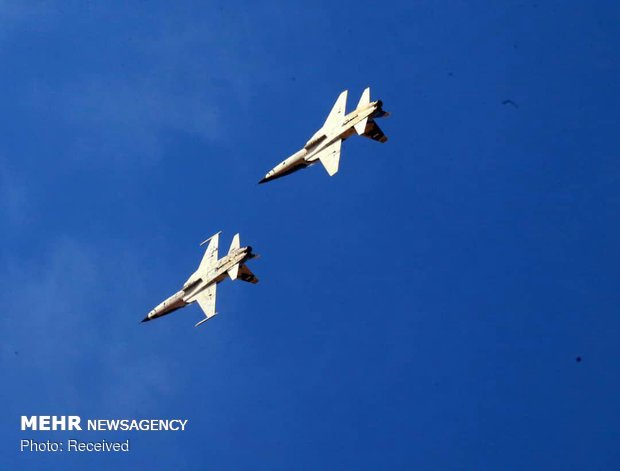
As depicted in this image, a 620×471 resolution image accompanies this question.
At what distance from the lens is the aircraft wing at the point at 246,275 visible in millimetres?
125438

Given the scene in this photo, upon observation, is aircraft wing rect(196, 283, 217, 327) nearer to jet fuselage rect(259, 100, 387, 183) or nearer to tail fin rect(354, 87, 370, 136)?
jet fuselage rect(259, 100, 387, 183)

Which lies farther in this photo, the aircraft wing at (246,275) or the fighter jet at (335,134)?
the aircraft wing at (246,275)

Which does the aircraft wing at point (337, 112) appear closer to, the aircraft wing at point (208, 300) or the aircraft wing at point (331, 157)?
the aircraft wing at point (331, 157)

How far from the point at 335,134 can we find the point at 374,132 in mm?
5193

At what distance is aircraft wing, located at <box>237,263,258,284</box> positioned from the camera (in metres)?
125

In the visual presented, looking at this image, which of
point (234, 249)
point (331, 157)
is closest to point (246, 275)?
point (234, 249)

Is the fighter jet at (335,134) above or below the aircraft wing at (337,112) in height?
below

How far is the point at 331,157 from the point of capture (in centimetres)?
12238

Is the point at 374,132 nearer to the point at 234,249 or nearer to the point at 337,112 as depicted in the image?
the point at 337,112

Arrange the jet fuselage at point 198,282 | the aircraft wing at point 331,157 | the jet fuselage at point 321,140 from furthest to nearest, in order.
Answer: the jet fuselage at point 198,282 < the aircraft wing at point 331,157 < the jet fuselage at point 321,140

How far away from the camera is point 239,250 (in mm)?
124438

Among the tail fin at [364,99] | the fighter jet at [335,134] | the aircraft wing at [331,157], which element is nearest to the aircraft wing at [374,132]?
the fighter jet at [335,134]

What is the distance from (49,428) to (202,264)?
2861cm

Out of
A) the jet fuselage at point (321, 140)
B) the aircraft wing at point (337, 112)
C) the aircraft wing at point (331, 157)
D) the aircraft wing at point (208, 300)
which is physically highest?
the aircraft wing at point (337, 112)
